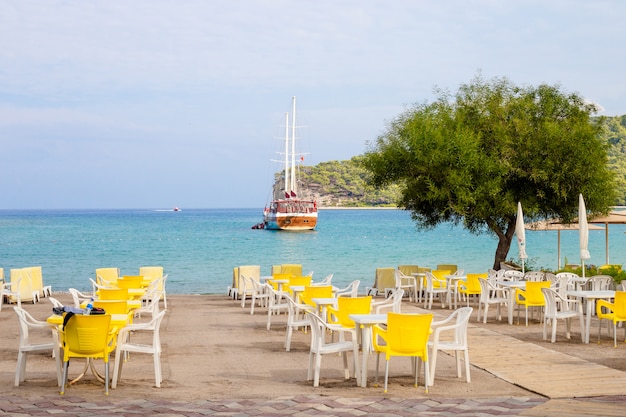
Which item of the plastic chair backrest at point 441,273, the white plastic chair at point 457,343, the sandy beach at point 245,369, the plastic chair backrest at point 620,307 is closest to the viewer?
the sandy beach at point 245,369

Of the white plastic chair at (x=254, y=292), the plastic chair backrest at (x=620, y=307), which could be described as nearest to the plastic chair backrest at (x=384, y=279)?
the white plastic chair at (x=254, y=292)

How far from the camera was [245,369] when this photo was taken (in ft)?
37.9

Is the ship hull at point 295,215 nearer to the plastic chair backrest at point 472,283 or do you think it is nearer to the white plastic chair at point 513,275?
the white plastic chair at point 513,275

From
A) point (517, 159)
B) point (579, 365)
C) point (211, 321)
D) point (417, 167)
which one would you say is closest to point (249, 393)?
point (579, 365)

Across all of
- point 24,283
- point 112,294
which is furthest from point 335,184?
point 112,294

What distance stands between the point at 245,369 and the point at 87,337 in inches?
98.2

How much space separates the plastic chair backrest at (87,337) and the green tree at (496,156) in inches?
604

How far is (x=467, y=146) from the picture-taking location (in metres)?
24.1

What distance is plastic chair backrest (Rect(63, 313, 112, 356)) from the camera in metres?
9.83

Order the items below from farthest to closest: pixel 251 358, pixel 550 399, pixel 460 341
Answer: pixel 251 358 < pixel 460 341 < pixel 550 399

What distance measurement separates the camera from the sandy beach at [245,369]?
9820 millimetres

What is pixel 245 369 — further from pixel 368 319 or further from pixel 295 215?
pixel 295 215

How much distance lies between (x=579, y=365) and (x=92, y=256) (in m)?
55.9

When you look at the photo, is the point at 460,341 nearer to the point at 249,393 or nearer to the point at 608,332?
the point at 249,393
